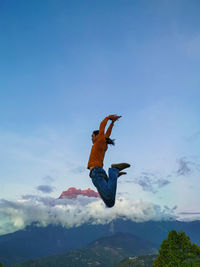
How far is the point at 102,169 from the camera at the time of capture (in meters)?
7.32

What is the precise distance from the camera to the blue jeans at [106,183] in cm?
688

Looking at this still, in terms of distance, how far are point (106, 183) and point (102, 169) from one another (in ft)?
1.65

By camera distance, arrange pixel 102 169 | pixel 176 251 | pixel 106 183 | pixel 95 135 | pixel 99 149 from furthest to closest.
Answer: pixel 176 251
pixel 95 135
pixel 99 149
pixel 102 169
pixel 106 183

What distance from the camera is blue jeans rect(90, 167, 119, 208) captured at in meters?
6.88

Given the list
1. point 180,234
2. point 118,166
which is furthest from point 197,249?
point 118,166

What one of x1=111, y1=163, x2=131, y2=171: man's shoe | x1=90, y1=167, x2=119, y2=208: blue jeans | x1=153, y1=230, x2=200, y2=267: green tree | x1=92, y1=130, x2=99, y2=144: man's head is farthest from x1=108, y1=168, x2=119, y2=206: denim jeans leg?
x1=153, y1=230, x2=200, y2=267: green tree

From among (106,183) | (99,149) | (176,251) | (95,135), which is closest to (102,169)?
(106,183)

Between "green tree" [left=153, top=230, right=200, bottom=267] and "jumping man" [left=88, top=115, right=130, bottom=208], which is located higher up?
Result: "jumping man" [left=88, top=115, right=130, bottom=208]

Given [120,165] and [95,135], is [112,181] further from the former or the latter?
[95,135]

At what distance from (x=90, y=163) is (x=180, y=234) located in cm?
3876

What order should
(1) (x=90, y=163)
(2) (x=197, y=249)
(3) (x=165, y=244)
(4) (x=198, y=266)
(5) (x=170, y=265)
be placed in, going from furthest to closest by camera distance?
(3) (x=165, y=244), (2) (x=197, y=249), (5) (x=170, y=265), (4) (x=198, y=266), (1) (x=90, y=163)

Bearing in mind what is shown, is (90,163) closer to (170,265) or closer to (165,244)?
(170,265)

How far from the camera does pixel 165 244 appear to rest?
3822 cm

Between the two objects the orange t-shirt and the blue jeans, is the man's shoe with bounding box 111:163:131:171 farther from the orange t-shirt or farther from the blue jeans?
the orange t-shirt
